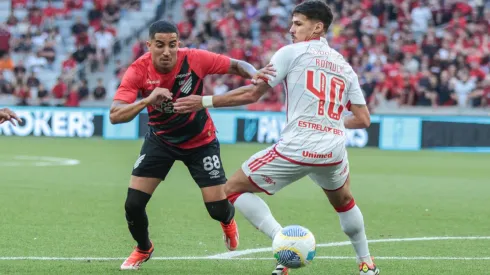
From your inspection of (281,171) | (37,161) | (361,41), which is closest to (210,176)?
(281,171)

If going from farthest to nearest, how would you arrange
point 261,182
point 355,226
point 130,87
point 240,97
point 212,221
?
point 212,221
point 130,87
point 355,226
point 261,182
point 240,97

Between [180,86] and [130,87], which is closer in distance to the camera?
[130,87]

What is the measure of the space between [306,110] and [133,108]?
4.32 feet

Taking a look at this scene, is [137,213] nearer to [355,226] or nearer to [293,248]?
[293,248]

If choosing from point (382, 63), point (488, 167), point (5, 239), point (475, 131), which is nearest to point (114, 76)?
point (382, 63)

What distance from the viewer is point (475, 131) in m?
25.8

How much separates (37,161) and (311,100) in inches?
562

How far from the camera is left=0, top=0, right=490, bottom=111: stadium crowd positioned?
27391 millimetres

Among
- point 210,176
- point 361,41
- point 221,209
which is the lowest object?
point 361,41

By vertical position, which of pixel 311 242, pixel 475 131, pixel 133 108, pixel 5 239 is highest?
pixel 133 108

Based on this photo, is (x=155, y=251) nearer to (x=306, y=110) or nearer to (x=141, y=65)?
(x=141, y=65)

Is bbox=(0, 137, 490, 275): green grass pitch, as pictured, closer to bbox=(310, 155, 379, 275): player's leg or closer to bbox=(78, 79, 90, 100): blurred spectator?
bbox=(310, 155, 379, 275): player's leg

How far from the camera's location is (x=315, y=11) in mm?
7262

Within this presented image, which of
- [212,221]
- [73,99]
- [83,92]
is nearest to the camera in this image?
[212,221]
